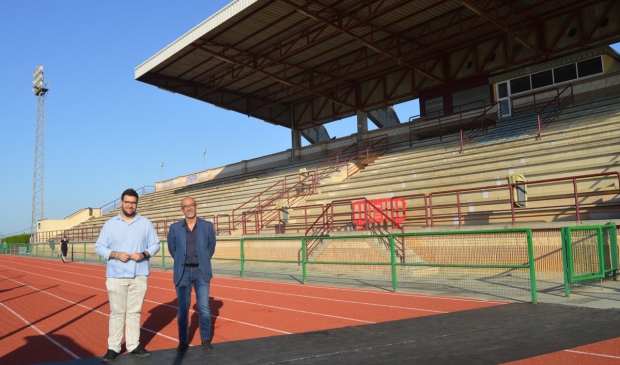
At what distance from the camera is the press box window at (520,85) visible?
25109 millimetres

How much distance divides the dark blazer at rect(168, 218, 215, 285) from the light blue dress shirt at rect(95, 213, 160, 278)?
332 millimetres

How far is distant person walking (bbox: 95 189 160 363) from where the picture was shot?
5.86 metres

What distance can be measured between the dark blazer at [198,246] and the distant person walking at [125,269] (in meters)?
0.36

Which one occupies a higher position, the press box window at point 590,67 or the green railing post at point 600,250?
the press box window at point 590,67

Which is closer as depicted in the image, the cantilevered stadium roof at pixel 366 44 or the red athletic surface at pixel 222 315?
the red athletic surface at pixel 222 315

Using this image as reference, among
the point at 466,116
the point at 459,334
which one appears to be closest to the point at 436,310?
the point at 459,334

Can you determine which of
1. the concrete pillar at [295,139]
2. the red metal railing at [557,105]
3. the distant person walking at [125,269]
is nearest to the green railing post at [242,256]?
the distant person walking at [125,269]

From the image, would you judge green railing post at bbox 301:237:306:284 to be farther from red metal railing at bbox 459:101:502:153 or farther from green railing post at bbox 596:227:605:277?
red metal railing at bbox 459:101:502:153

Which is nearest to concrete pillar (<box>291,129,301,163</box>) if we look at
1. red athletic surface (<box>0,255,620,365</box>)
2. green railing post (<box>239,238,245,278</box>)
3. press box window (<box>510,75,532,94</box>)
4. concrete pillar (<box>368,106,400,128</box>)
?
concrete pillar (<box>368,106,400,128</box>)

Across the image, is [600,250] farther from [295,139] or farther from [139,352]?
[295,139]

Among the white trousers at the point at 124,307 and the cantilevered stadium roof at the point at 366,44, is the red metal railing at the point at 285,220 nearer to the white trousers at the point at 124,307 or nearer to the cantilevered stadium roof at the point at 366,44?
the cantilevered stadium roof at the point at 366,44

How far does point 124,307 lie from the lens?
5957 millimetres

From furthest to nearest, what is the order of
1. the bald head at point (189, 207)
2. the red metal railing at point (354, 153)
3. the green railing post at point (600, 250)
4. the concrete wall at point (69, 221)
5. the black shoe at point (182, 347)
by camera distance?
1. the concrete wall at point (69, 221)
2. the red metal railing at point (354, 153)
3. the green railing post at point (600, 250)
4. the bald head at point (189, 207)
5. the black shoe at point (182, 347)

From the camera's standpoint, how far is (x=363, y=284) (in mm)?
13375
